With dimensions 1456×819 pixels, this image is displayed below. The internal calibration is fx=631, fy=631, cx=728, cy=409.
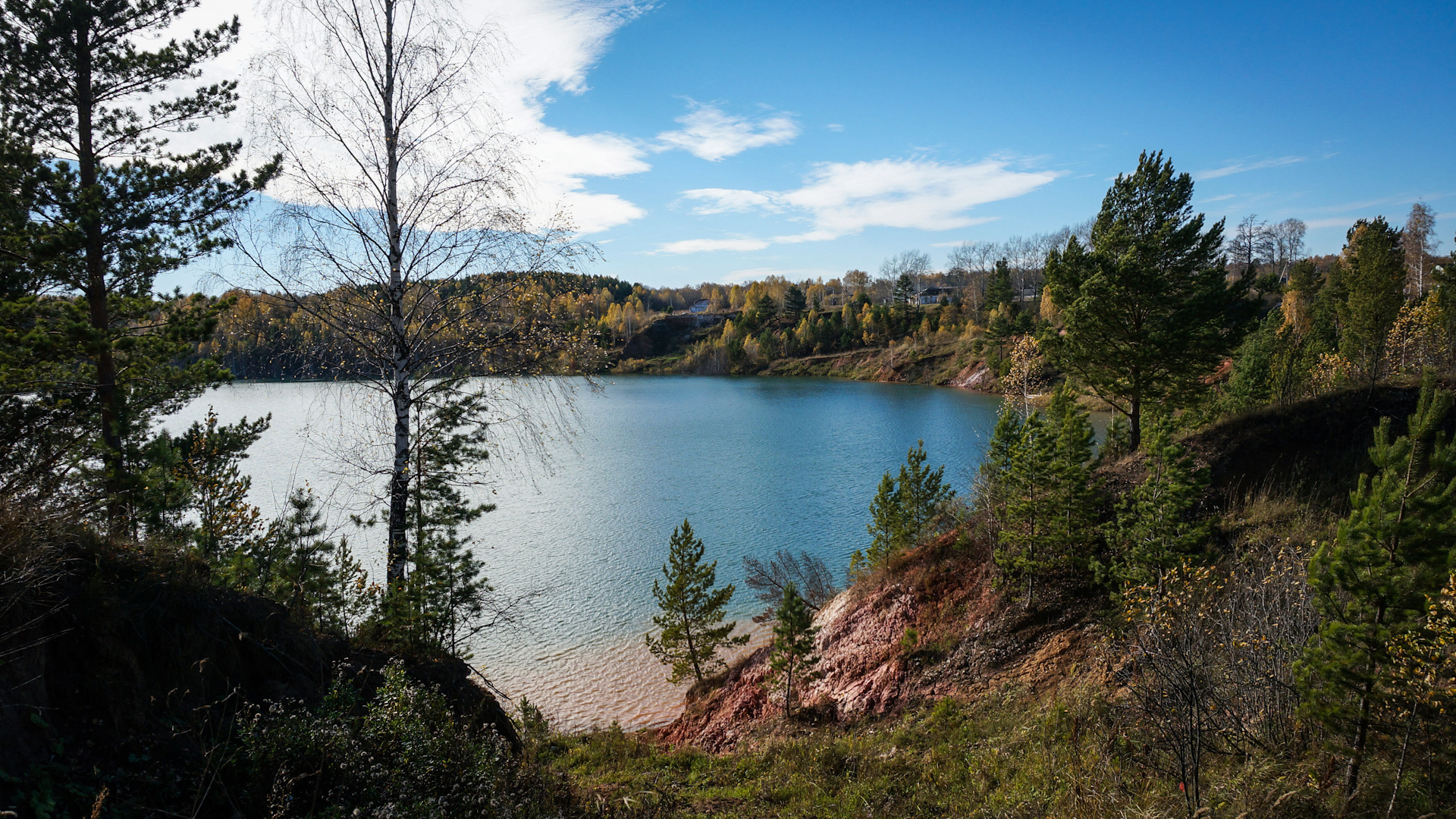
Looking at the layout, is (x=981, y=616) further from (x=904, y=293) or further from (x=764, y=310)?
(x=764, y=310)

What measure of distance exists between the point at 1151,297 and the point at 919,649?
11.5m

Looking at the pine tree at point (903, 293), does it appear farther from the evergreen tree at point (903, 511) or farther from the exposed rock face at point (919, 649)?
the exposed rock face at point (919, 649)

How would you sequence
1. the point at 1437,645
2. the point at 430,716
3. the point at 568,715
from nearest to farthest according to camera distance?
1. the point at 1437,645
2. the point at 430,716
3. the point at 568,715

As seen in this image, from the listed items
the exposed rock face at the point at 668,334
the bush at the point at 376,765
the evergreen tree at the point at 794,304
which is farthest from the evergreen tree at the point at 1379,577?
the evergreen tree at the point at 794,304

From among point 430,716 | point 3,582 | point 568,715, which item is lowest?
point 568,715

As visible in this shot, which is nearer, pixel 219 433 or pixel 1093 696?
pixel 1093 696

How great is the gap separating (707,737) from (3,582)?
12.3 metres

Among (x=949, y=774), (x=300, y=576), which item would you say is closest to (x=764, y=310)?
(x=300, y=576)

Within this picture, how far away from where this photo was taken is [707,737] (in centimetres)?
1406

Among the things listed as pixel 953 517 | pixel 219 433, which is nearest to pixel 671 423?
pixel 953 517

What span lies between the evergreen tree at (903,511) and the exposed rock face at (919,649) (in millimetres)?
1275

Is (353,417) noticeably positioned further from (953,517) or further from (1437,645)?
(953,517)

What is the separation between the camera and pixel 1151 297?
56.4 feet

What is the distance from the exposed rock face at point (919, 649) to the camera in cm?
1230
